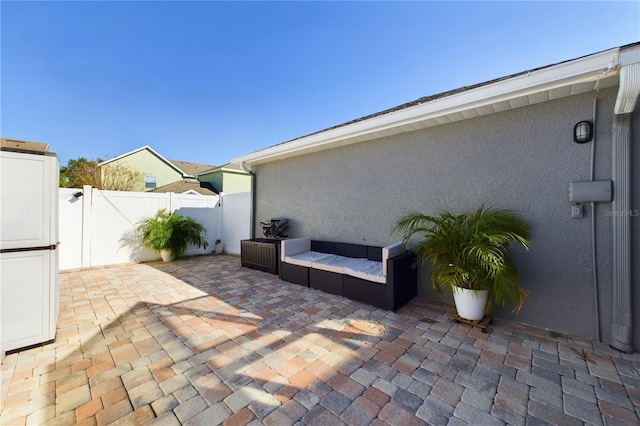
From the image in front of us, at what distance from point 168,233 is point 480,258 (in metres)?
8.38

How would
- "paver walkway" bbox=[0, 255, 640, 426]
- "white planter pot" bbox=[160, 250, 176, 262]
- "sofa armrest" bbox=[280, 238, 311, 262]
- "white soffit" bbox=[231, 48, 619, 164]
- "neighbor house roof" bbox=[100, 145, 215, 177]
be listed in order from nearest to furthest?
"paver walkway" bbox=[0, 255, 640, 426], "white soffit" bbox=[231, 48, 619, 164], "sofa armrest" bbox=[280, 238, 311, 262], "white planter pot" bbox=[160, 250, 176, 262], "neighbor house roof" bbox=[100, 145, 215, 177]

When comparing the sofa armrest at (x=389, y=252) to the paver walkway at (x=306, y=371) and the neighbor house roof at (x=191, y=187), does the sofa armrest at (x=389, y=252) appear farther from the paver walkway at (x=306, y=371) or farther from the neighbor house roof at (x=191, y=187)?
the neighbor house roof at (x=191, y=187)

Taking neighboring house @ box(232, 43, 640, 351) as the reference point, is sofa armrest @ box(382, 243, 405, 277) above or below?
below

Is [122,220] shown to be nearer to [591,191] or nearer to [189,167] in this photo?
[591,191]

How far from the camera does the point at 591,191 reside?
10.1ft

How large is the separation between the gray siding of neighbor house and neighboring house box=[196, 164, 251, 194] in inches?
469

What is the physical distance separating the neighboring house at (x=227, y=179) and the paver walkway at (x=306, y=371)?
12687 mm

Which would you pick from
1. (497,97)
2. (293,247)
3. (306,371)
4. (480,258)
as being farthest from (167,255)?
(497,97)

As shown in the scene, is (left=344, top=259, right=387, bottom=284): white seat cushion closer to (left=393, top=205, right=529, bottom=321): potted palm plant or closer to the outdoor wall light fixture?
(left=393, top=205, right=529, bottom=321): potted palm plant

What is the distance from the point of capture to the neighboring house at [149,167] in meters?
17.2

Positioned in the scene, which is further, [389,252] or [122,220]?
[122,220]

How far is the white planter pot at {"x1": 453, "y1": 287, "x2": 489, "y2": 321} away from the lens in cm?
341
